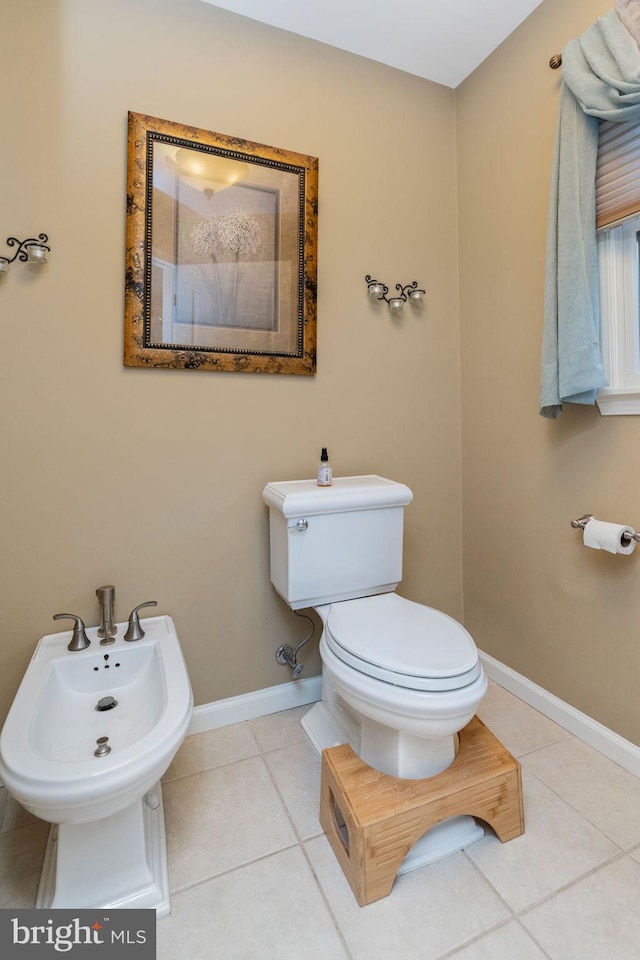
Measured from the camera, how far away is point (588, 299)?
133 cm

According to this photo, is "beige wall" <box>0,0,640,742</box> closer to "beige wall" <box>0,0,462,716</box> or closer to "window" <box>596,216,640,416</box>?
"beige wall" <box>0,0,462,716</box>

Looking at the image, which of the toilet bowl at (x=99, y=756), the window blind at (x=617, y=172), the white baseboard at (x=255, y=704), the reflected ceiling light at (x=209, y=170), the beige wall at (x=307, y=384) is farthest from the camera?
the white baseboard at (x=255, y=704)

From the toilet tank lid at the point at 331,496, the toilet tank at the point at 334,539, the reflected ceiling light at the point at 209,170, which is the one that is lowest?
the toilet tank at the point at 334,539

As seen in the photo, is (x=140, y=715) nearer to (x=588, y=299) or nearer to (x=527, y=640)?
(x=527, y=640)

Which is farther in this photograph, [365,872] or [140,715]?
[140,715]

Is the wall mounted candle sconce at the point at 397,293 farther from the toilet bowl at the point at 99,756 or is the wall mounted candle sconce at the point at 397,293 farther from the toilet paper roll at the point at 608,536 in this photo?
the toilet bowl at the point at 99,756

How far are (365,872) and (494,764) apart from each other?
0.41 meters

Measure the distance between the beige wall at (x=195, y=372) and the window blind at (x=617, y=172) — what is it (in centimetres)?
67

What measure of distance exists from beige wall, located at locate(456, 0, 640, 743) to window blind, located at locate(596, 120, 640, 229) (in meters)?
0.22

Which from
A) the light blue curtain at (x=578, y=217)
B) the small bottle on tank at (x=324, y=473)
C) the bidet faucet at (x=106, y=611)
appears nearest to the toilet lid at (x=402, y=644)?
the small bottle on tank at (x=324, y=473)

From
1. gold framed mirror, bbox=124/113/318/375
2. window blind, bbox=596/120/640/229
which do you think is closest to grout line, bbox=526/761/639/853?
gold framed mirror, bbox=124/113/318/375

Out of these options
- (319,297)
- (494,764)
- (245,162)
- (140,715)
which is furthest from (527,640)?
(245,162)

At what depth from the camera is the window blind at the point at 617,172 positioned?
125 centimetres

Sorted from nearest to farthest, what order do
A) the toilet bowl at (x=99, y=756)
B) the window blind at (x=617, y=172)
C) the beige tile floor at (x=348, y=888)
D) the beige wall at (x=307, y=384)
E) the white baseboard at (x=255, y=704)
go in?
the toilet bowl at (x=99, y=756), the beige tile floor at (x=348, y=888), the window blind at (x=617, y=172), the beige wall at (x=307, y=384), the white baseboard at (x=255, y=704)
